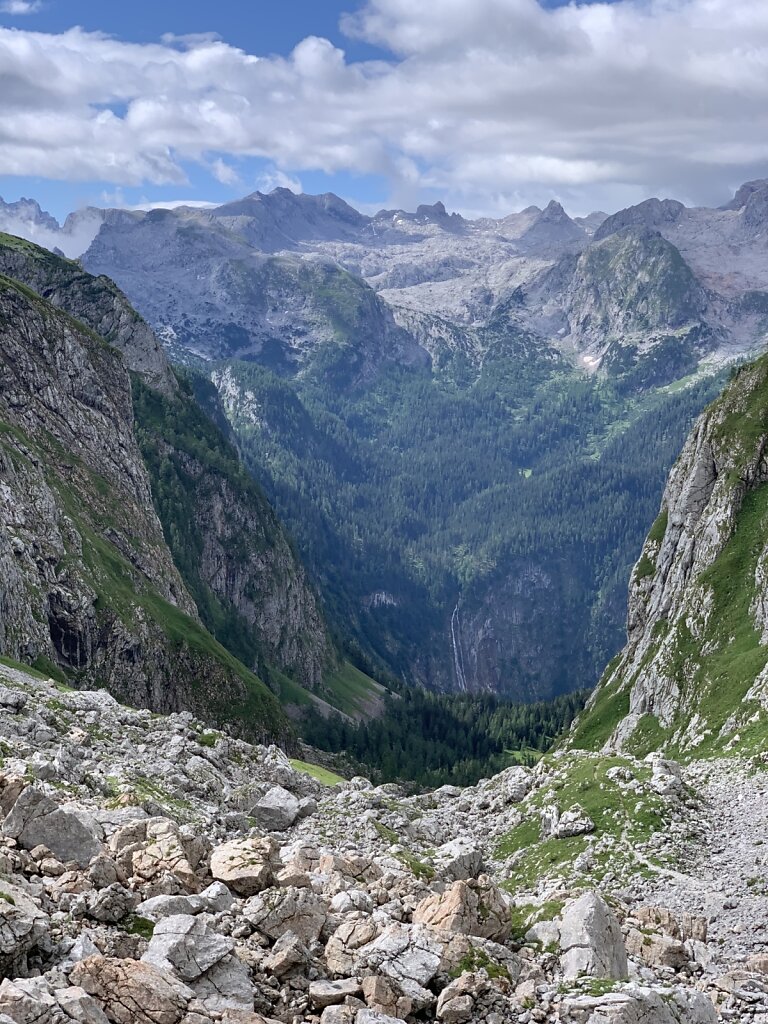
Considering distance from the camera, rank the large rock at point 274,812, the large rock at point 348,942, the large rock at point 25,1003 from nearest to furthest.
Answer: the large rock at point 25,1003
the large rock at point 348,942
the large rock at point 274,812

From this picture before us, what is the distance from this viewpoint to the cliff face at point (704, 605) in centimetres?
10606

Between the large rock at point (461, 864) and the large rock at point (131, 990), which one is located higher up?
the large rock at point (131, 990)

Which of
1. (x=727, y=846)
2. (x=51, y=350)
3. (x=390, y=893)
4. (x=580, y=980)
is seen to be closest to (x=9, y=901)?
(x=390, y=893)

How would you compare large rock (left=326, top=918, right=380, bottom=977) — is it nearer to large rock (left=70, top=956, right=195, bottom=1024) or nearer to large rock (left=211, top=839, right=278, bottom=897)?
large rock (left=211, top=839, right=278, bottom=897)

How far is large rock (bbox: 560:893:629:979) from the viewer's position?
31.7 meters

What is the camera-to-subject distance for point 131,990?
82.0ft

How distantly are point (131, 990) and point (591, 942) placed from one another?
15.6m

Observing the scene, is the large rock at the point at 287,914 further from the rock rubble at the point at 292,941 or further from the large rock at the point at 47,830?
the large rock at the point at 47,830

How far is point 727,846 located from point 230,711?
128455 mm

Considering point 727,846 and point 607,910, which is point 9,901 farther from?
point 727,846

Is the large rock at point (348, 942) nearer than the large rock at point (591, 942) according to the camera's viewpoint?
Yes

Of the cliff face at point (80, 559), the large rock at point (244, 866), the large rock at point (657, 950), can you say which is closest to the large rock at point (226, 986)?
the large rock at point (244, 866)

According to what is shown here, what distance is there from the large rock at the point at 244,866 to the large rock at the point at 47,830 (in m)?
4.37

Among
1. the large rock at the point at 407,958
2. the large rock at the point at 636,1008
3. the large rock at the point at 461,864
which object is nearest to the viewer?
the large rock at the point at 407,958
